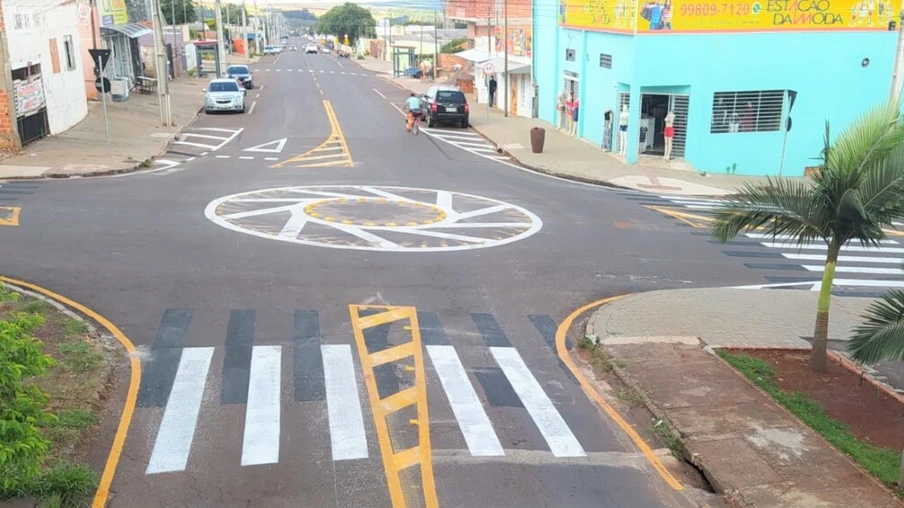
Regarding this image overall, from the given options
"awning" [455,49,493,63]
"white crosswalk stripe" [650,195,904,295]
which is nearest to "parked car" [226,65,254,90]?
"awning" [455,49,493,63]

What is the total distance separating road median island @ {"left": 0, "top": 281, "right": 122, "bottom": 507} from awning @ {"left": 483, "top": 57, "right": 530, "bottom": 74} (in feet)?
116

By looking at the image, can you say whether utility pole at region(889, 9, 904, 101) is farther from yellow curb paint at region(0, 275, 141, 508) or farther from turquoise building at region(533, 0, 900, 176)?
yellow curb paint at region(0, 275, 141, 508)

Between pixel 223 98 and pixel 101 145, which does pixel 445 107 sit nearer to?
pixel 223 98

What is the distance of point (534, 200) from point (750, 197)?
11.6 metres

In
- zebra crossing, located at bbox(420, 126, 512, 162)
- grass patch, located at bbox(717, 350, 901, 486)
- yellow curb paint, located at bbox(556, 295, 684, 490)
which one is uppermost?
grass patch, located at bbox(717, 350, 901, 486)

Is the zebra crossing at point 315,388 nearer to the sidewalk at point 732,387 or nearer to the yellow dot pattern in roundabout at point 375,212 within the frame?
the sidewalk at point 732,387

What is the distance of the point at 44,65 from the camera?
94.4 feet

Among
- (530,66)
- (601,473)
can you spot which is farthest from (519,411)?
(530,66)

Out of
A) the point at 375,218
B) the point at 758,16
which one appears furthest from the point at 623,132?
the point at 375,218

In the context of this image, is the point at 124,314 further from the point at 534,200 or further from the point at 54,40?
the point at 54,40

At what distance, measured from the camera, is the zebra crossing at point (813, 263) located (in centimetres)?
1574

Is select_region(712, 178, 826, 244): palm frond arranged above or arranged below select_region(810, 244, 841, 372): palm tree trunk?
above

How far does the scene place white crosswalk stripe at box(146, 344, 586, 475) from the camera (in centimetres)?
821

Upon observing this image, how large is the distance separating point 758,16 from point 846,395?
21387 mm
